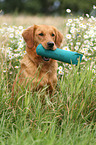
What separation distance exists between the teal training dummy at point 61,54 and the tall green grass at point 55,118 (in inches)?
9.4

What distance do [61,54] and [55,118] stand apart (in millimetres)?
928

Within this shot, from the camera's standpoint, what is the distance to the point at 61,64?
3.92 meters

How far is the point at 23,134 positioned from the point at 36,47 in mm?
1607

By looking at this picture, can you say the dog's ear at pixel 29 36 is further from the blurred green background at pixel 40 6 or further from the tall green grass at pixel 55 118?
the blurred green background at pixel 40 6

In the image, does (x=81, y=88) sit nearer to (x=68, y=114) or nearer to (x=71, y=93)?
(x=71, y=93)

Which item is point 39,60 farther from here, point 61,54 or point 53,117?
point 53,117

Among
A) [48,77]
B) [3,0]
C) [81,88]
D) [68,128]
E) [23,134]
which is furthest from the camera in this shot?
[3,0]

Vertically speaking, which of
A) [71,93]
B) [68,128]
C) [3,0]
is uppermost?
[3,0]

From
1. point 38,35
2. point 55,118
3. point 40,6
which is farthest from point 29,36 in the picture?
point 40,6

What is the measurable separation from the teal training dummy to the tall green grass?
0.78 feet

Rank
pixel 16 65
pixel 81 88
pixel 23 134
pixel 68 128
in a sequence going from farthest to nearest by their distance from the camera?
pixel 16 65 < pixel 81 88 < pixel 68 128 < pixel 23 134

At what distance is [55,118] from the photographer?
7.51ft

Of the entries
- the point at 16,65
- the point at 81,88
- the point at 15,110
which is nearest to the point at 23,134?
the point at 15,110

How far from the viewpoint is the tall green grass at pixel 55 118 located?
1.92m
